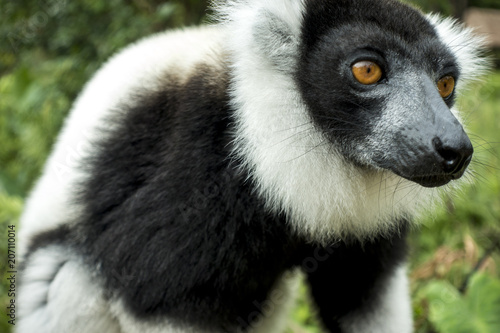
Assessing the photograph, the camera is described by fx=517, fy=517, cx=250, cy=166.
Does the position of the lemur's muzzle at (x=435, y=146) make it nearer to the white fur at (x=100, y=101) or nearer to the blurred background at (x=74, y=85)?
the white fur at (x=100, y=101)

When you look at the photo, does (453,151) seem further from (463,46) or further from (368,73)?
(463,46)

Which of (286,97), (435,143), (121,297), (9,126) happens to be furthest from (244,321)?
(9,126)

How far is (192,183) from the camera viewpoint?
9.41ft

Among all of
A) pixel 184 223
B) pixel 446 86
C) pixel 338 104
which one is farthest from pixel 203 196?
pixel 446 86

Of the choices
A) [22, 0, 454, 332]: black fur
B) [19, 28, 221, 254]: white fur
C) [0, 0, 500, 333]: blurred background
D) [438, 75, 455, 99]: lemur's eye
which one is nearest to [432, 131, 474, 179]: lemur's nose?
[22, 0, 454, 332]: black fur

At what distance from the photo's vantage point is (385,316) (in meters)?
3.55

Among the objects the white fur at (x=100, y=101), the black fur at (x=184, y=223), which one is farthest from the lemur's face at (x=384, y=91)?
the white fur at (x=100, y=101)

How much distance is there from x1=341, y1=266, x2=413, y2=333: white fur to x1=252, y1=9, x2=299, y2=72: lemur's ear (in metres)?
1.71

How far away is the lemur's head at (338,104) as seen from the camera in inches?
101

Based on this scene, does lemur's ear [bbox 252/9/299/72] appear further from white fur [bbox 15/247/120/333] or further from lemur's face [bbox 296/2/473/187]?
white fur [bbox 15/247/120/333]

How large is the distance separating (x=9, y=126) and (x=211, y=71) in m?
4.26

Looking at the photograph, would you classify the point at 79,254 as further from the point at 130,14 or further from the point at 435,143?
the point at 130,14

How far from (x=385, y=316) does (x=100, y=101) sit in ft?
8.13

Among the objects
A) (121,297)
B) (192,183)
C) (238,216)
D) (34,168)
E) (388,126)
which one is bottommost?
(34,168)
